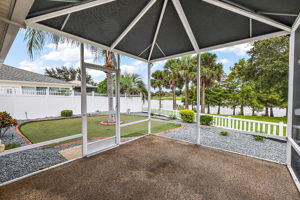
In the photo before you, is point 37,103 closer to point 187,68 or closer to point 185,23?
point 185,23

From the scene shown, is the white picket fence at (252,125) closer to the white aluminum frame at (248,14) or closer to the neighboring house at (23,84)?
the white aluminum frame at (248,14)

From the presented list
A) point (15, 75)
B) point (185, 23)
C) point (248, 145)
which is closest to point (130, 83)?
point (15, 75)

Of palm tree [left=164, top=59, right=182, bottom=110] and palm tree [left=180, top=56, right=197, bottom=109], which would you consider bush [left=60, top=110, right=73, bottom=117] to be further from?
palm tree [left=180, top=56, right=197, bottom=109]

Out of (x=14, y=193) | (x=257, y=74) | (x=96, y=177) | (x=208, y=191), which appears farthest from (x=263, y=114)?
(x=14, y=193)

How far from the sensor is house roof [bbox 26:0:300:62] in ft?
6.09

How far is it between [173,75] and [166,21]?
8.07 metres

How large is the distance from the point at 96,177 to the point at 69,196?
475 mm

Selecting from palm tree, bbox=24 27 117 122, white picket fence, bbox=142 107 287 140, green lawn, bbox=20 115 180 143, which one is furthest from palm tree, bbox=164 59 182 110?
palm tree, bbox=24 27 117 122

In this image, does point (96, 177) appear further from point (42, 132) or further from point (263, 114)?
point (263, 114)

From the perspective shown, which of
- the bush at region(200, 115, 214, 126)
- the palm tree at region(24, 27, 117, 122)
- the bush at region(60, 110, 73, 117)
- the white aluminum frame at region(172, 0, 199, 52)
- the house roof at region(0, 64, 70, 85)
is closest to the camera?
the white aluminum frame at region(172, 0, 199, 52)

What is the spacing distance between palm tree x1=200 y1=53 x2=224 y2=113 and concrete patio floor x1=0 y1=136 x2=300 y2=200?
7.50 m

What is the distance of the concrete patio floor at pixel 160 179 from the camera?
1.83 meters

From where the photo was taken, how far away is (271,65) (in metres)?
6.18

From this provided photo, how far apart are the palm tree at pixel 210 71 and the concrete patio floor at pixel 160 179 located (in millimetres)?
7504
